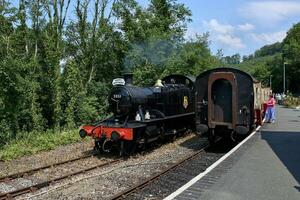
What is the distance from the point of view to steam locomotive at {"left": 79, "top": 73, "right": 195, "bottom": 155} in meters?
14.3

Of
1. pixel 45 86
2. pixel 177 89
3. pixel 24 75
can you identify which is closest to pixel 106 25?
pixel 45 86

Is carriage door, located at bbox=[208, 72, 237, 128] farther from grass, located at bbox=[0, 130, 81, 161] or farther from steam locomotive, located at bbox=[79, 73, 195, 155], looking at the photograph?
grass, located at bbox=[0, 130, 81, 161]

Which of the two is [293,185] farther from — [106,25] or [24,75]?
[106,25]

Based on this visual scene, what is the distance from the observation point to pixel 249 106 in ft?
Answer: 50.7

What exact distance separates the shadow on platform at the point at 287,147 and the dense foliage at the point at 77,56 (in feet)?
38.2

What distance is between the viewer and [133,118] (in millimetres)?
15250

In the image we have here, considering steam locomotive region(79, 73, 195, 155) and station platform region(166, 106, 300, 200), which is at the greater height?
steam locomotive region(79, 73, 195, 155)

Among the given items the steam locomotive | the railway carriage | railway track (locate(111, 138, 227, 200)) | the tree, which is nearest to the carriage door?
the railway carriage

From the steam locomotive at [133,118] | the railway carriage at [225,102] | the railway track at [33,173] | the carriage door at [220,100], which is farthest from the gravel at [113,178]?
the carriage door at [220,100]

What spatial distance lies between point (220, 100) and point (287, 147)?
2.92 metres

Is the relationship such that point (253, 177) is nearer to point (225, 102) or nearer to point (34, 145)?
point (225, 102)

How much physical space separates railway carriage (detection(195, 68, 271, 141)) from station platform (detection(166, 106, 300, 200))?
1.07m

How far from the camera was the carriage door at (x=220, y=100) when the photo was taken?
1570cm

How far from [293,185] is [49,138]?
36.5 ft
